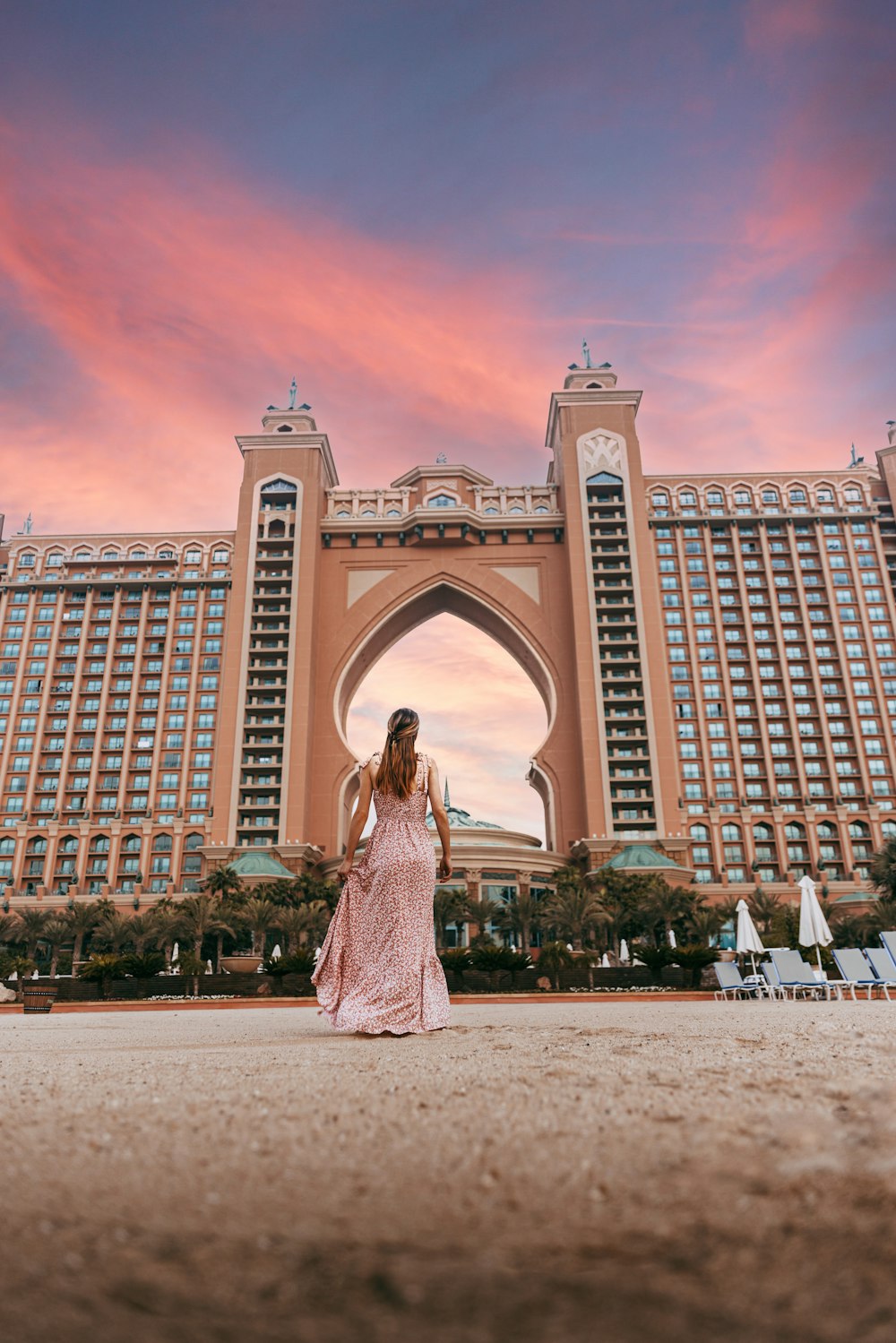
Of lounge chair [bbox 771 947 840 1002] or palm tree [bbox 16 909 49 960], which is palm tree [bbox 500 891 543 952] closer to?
lounge chair [bbox 771 947 840 1002]

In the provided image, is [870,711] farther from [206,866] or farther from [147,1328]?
[147,1328]

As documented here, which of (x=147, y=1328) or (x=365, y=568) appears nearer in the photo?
(x=147, y=1328)

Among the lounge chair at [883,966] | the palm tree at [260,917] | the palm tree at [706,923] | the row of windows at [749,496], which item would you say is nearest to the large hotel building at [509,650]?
the row of windows at [749,496]

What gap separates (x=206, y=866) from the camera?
69.1 m

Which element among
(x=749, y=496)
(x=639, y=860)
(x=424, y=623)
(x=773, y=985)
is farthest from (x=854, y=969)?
(x=749, y=496)

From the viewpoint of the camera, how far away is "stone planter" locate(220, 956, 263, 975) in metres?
22.4

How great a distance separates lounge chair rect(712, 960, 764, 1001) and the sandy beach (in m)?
16.7

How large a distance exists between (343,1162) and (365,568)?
76939mm

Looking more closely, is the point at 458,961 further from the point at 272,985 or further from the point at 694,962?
the point at 694,962

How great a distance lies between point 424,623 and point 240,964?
61.1 meters

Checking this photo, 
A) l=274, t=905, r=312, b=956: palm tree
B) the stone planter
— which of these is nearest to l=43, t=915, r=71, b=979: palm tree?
l=274, t=905, r=312, b=956: palm tree

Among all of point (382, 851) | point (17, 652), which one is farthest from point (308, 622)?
point (382, 851)

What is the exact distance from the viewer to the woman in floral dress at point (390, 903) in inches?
233

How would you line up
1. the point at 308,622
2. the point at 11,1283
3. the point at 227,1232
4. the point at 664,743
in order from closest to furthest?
the point at 11,1283, the point at 227,1232, the point at 664,743, the point at 308,622
